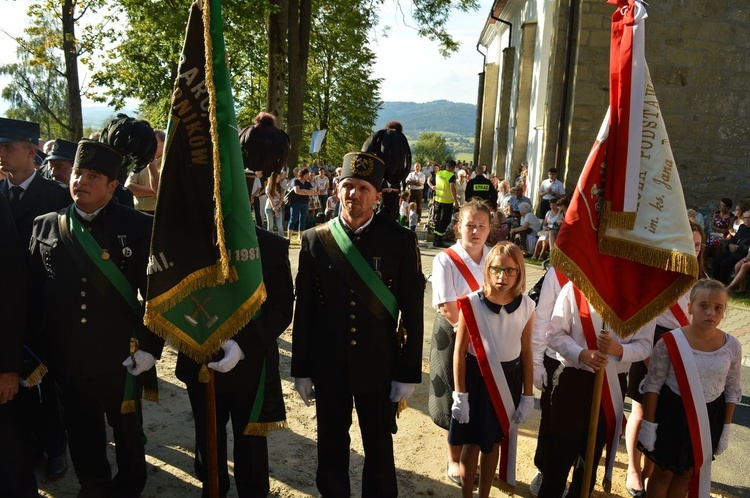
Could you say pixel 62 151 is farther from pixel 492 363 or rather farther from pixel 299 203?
pixel 299 203

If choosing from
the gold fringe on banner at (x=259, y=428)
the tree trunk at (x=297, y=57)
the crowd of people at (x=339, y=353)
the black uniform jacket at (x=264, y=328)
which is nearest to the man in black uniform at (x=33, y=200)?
the crowd of people at (x=339, y=353)

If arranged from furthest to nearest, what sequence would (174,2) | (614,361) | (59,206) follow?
(174,2)
(59,206)
(614,361)

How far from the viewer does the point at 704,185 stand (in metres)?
13.6

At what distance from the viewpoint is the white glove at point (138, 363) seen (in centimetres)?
334

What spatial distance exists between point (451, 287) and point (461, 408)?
0.83 m

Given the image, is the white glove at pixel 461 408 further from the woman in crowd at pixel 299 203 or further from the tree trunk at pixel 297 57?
the woman in crowd at pixel 299 203

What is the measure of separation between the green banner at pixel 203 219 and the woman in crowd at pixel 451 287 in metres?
1.41

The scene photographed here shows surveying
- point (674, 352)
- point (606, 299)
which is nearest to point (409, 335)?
point (606, 299)

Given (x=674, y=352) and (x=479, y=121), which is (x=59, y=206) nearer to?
(x=674, y=352)

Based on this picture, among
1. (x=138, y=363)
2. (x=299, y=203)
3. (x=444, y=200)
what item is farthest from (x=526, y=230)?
(x=138, y=363)

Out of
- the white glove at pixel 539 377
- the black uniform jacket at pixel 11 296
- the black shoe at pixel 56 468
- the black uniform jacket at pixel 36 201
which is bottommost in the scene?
the black shoe at pixel 56 468

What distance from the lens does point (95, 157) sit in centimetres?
344

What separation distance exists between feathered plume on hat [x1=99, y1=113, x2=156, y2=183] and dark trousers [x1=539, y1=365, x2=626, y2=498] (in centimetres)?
285

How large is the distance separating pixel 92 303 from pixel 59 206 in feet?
3.80
